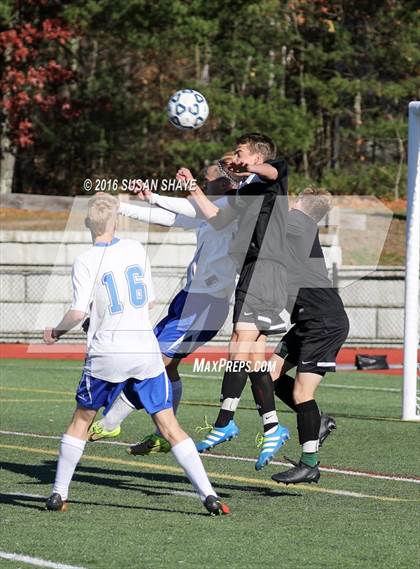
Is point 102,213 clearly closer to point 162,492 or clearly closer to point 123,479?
point 162,492

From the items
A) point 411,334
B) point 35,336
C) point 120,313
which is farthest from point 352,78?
point 120,313

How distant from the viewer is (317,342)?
8.83 m

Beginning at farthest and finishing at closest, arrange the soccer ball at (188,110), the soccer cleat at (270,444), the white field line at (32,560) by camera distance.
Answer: the soccer ball at (188,110), the soccer cleat at (270,444), the white field line at (32,560)

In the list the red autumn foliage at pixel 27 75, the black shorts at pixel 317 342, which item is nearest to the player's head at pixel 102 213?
the black shorts at pixel 317 342

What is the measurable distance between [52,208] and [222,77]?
693 cm

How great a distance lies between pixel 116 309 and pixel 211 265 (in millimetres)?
2124

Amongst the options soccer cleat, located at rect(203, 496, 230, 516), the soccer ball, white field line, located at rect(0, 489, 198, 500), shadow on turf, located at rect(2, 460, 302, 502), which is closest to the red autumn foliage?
the soccer ball

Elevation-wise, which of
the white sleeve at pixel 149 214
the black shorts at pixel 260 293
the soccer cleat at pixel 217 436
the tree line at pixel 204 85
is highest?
the white sleeve at pixel 149 214

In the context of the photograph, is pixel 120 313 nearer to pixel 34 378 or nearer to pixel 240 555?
pixel 240 555

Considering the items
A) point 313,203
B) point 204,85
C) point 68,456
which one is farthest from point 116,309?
point 204,85

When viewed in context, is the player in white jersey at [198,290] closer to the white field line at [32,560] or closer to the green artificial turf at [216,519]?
the green artificial turf at [216,519]

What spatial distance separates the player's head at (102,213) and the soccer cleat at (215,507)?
1.73 meters

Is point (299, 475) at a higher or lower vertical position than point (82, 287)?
lower

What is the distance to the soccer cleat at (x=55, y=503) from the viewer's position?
780cm
